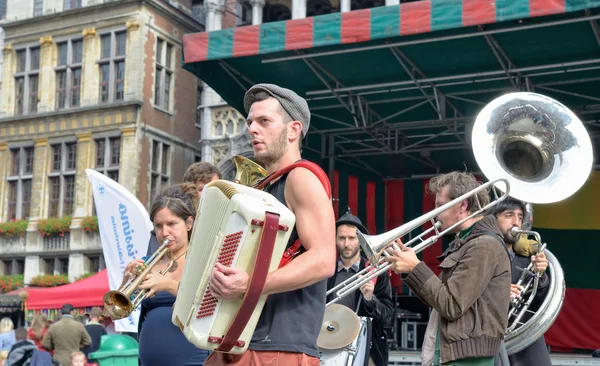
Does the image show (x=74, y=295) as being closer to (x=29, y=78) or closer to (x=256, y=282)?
(x=29, y=78)

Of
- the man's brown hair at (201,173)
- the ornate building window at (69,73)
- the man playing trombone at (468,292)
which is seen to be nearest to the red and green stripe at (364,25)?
the man's brown hair at (201,173)

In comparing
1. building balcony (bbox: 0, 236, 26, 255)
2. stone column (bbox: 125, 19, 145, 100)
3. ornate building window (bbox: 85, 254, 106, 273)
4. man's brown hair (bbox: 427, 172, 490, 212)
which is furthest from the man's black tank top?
building balcony (bbox: 0, 236, 26, 255)

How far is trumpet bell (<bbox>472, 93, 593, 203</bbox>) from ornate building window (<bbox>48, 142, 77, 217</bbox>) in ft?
61.9

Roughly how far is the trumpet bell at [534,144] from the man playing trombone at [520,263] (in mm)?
674

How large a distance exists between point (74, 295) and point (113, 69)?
10501 mm

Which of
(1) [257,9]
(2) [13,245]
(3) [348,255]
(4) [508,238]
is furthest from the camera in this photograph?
(2) [13,245]

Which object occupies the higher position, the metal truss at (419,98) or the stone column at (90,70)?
the stone column at (90,70)

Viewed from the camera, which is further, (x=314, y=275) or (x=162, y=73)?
(x=162, y=73)

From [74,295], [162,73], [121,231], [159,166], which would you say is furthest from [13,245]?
[121,231]

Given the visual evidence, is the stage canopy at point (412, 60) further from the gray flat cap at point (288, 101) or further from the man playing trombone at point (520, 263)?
the gray flat cap at point (288, 101)

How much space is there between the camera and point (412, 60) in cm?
1110

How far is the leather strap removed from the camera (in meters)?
2.44

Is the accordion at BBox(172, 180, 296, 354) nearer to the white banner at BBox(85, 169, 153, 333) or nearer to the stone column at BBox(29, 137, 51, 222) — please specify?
the white banner at BBox(85, 169, 153, 333)

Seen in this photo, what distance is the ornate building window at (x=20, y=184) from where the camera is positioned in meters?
25.3
